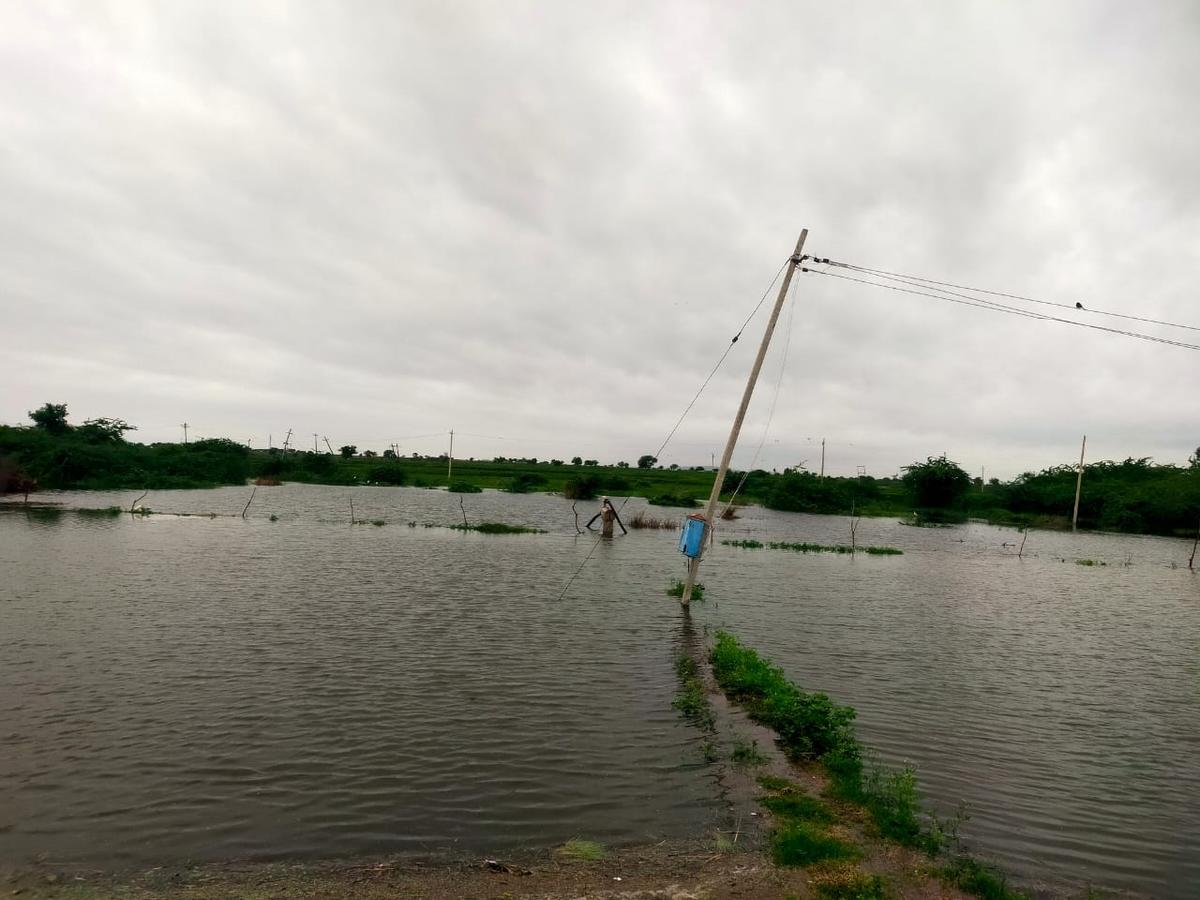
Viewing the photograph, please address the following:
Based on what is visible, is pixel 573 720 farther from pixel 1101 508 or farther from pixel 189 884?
pixel 1101 508

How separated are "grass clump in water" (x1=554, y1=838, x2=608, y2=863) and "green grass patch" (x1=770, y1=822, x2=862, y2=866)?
1607 millimetres

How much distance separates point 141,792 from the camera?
784cm

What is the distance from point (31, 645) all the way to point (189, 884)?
10.3 metres

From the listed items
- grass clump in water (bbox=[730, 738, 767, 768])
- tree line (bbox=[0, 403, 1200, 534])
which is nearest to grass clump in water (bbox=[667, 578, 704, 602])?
grass clump in water (bbox=[730, 738, 767, 768])

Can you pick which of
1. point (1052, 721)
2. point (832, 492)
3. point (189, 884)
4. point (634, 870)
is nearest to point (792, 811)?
point (634, 870)

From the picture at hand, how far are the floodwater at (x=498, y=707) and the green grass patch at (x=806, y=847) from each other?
830 millimetres

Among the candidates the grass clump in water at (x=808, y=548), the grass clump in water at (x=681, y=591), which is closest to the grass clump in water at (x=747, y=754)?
the grass clump in water at (x=681, y=591)

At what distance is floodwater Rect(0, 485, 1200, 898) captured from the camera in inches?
290

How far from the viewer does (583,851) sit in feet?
22.3

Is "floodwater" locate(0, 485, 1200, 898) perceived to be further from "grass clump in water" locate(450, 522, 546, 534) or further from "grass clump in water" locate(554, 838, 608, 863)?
"grass clump in water" locate(450, 522, 546, 534)

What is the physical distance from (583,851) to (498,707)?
459 centimetres

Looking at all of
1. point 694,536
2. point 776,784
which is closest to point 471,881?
point 776,784

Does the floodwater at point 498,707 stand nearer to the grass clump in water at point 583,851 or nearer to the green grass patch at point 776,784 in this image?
the grass clump in water at point 583,851

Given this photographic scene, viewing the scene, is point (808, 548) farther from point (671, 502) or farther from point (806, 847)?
point (671, 502)
